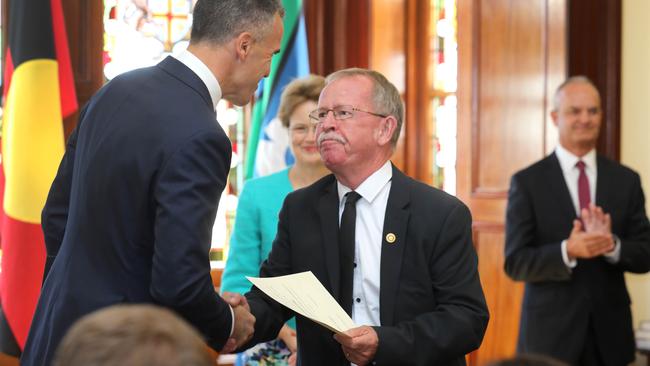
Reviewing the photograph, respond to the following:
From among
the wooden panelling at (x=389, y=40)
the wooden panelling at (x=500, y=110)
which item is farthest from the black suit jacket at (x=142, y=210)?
the wooden panelling at (x=389, y=40)

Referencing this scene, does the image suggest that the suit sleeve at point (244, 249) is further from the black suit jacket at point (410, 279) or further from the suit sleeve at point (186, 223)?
the suit sleeve at point (186, 223)

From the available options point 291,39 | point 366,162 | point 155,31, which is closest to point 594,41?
point 291,39

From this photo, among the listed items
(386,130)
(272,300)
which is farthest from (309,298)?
(386,130)

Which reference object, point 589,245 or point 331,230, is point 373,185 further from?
point 589,245

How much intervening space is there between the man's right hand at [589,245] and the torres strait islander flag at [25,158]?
242 cm

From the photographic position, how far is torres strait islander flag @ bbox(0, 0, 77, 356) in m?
4.23

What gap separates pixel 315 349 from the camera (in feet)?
8.17

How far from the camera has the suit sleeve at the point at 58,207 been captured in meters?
2.40

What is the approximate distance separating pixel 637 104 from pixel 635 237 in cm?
157

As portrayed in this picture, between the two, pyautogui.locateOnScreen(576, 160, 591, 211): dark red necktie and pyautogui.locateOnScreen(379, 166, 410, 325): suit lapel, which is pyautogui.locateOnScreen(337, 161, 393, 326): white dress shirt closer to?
pyautogui.locateOnScreen(379, 166, 410, 325): suit lapel

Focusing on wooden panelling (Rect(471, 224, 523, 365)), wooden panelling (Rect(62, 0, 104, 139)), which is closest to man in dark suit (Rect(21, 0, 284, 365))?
wooden panelling (Rect(62, 0, 104, 139))

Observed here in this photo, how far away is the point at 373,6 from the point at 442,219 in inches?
150

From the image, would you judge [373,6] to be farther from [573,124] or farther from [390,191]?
[390,191]

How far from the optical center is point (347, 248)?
8.05ft
